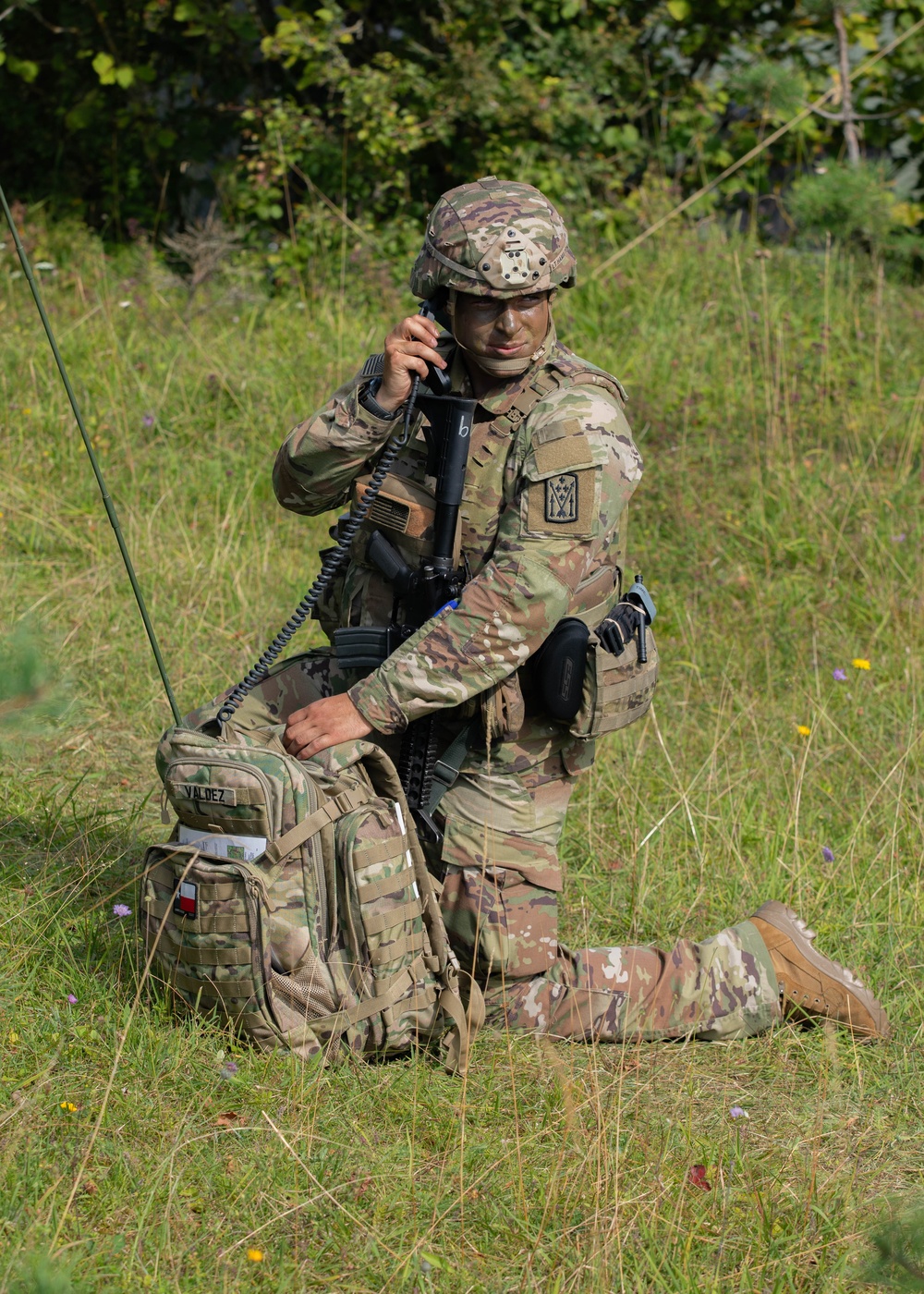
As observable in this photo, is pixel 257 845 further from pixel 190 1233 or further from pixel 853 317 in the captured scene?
pixel 853 317

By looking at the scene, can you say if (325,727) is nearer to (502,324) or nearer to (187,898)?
(187,898)

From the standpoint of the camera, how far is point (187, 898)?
9.23 feet

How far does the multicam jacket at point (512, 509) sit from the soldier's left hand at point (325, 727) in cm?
3

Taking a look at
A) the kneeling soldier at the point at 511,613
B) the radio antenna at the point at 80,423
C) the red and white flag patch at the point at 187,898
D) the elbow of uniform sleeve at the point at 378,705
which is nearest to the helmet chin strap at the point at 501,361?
the kneeling soldier at the point at 511,613

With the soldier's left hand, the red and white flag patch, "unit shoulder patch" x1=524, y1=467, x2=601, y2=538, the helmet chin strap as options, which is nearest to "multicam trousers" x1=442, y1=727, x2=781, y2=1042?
the soldier's left hand

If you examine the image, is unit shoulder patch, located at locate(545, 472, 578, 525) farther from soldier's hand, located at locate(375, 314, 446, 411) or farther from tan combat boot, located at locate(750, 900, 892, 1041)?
Answer: tan combat boot, located at locate(750, 900, 892, 1041)

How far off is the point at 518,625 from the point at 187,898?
902 millimetres

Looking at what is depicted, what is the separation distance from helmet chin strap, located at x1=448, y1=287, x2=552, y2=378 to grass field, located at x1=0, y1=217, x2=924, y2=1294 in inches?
54.1

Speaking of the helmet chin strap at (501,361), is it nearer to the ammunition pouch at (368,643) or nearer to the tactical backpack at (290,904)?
the ammunition pouch at (368,643)

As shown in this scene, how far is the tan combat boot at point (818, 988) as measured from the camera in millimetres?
3344

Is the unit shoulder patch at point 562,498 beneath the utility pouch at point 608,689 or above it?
above

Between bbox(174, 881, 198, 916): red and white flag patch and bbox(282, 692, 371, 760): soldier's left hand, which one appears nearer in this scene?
bbox(174, 881, 198, 916): red and white flag patch

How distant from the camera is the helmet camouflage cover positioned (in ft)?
9.96

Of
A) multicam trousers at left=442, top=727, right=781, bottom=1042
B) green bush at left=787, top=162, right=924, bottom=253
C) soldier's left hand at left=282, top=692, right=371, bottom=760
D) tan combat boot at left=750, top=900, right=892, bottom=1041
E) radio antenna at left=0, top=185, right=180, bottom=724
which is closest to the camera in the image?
radio antenna at left=0, top=185, right=180, bottom=724
